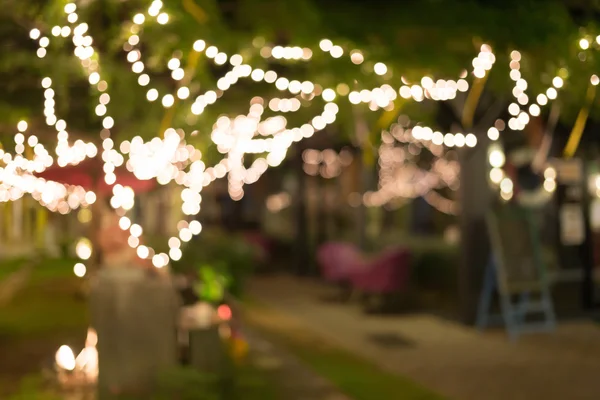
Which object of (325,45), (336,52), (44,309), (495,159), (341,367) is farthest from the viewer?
(44,309)

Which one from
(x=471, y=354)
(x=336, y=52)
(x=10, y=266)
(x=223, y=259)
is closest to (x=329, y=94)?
(x=336, y=52)

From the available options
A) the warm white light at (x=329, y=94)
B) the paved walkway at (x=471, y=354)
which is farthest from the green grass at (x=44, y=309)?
the warm white light at (x=329, y=94)

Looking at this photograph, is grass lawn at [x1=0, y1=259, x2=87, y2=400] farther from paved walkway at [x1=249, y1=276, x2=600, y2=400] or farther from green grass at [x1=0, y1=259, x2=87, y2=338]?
paved walkway at [x1=249, y1=276, x2=600, y2=400]

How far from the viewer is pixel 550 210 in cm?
1114

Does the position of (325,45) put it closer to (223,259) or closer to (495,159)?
(495,159)

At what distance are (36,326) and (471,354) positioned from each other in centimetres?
542

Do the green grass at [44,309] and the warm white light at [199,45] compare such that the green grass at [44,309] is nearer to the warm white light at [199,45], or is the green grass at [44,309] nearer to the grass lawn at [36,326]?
the grass lawn at [36,326]

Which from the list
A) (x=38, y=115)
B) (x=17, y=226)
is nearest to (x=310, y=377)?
(x=38, y=115)

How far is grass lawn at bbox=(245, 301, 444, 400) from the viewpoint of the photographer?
5.85 m

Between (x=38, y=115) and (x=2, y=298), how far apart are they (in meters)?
6.18

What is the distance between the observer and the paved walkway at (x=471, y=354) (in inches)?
236

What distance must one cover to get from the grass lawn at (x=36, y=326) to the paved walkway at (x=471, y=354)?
303 cm

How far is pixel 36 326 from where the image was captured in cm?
904

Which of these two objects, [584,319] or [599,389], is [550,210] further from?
[599,389]
